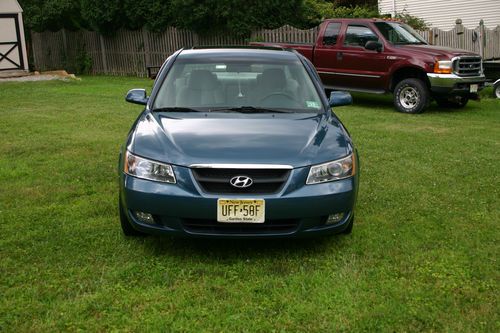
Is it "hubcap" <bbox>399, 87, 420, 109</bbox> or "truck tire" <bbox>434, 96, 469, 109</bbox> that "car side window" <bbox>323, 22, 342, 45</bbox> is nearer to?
"hubcap" <bbox>399, 87, 420, 109</bbox>

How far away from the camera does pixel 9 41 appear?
22.8 metres

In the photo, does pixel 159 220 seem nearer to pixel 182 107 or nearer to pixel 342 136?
pixel 182 107

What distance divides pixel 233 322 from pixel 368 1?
1152 inches

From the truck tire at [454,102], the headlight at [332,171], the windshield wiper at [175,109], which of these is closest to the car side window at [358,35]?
the truck tire at [454,102]

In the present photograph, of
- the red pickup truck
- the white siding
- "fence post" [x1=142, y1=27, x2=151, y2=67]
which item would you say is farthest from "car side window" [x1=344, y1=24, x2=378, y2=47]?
the white siding

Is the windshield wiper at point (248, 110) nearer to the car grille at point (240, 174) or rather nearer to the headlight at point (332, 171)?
the headlight at point (332, 171)

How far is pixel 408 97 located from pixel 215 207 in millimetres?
9260

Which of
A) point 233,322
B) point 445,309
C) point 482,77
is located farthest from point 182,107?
point 482,77

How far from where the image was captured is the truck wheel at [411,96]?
12.0 meters

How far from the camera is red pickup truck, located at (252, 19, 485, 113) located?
11805 mm

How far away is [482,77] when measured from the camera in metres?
12.3

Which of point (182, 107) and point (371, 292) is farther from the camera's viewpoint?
point (182, 107)

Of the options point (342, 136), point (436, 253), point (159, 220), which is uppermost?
point (342, 136)

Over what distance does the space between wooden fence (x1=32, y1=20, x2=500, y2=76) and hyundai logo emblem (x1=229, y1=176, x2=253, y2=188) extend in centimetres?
1397
